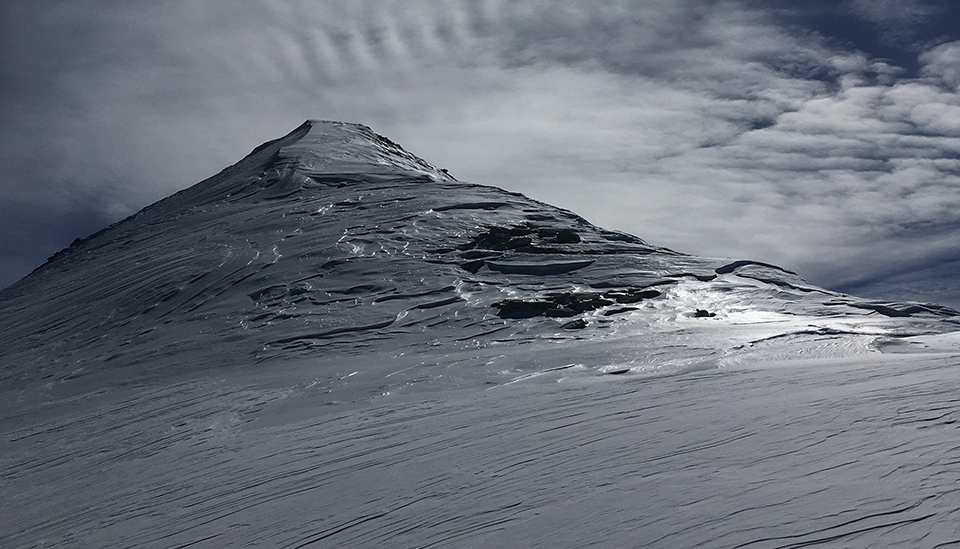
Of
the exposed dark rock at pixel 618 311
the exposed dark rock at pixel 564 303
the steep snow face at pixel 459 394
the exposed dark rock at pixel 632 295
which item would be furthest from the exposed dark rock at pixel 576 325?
the exposed dark rock at pixel 632 295

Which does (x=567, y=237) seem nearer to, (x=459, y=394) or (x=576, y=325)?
(x=576, y=325)

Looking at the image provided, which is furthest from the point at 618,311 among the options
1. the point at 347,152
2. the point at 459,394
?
the point at 347,152

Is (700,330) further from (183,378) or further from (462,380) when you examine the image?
(183,378)

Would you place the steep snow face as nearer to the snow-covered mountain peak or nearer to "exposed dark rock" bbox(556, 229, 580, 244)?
"exposed dark rock" bbox(556, 229, 580, 244)

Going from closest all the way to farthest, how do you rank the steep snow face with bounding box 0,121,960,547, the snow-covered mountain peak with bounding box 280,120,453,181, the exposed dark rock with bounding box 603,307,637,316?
1. the steep snow face with bounding box 0,121,960,547
2. the exposed dark rock with bounding box 603,307,637,316
3. the snow-covered mountain peak with bounding box 280,120,453,181

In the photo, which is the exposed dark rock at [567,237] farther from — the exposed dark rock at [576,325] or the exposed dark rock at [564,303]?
the exposed dark rock at [576,325]

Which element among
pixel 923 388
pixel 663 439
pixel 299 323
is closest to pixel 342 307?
pixel 299 323

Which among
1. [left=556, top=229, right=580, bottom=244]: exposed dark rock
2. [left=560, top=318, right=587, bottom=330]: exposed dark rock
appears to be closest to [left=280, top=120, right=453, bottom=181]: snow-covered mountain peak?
[left=556, top=229, right=580, bottom=244]: exposed dark rock

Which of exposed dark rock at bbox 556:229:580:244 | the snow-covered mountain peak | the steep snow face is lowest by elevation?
the steep snow face
